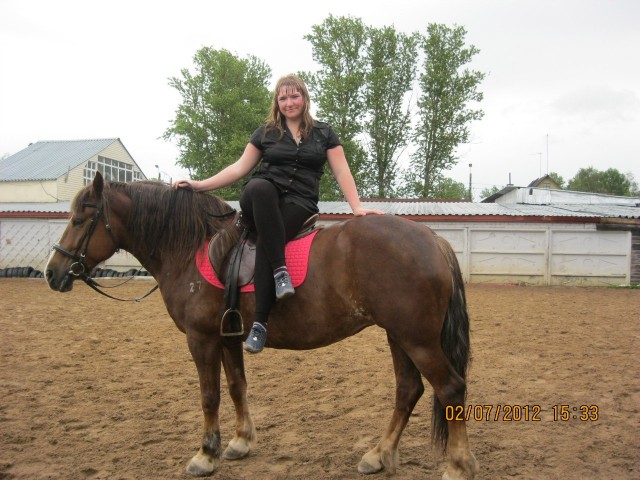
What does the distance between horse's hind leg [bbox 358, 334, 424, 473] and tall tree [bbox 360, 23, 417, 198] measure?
31.9 metres

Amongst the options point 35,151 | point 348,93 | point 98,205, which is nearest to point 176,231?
point 98,205

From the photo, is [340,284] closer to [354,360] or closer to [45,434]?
[45,434]

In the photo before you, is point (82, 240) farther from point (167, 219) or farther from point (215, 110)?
point (215, 110)

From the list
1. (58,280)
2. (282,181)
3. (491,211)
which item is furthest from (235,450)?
(491,211)

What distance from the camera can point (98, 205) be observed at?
339cm

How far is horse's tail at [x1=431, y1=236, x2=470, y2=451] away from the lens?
9.83 ft

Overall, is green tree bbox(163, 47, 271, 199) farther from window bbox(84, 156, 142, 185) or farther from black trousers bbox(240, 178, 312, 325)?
black trousers bbox(240, 178, 312, 325)

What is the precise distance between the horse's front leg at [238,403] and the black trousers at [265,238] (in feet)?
2.30

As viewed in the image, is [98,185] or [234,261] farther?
[98,185]

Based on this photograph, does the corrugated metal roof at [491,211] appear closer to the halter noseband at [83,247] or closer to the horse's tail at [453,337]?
the halter noseband at [83,247]

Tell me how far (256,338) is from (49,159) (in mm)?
37776

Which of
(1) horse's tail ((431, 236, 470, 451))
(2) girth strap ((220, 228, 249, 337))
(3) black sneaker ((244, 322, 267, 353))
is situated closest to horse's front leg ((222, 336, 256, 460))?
(2) girth strap ((220, 228, 249, 337))
